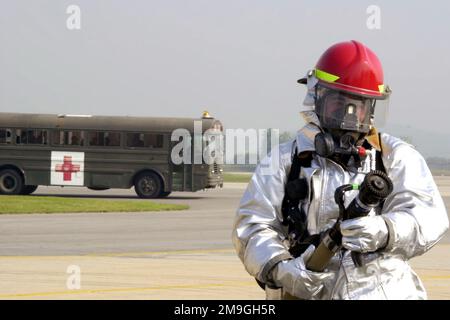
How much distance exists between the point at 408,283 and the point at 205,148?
3035 centimetres

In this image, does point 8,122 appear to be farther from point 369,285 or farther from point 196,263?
point 369,285

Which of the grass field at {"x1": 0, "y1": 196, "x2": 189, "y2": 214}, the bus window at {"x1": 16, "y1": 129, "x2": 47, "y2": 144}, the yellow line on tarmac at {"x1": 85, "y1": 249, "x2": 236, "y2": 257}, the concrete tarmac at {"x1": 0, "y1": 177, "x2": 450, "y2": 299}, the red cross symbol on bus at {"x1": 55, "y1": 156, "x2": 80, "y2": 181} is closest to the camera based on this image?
the concrete tarmac at {"x1": 0, "y1": 177, "x2": 450, "y2": 299}

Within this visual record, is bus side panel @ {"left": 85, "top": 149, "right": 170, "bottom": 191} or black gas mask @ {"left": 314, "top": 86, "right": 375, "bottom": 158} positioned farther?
bus side panel @ {"left": 85, "top": 149, "right": 170, "bottom": 191}

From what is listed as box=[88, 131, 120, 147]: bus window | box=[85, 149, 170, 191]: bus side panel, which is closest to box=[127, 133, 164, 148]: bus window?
box=[85, 149, 170, 191]: bus side panel

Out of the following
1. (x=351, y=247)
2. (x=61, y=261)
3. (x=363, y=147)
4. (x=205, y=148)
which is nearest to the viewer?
(x=351, y=247)

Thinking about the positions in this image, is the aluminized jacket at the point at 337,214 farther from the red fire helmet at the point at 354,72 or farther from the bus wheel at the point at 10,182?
the bus wheel at the point at 10,182

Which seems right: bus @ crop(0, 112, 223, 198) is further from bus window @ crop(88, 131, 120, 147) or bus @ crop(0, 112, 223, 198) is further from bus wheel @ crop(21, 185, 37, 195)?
bus wheel @ crop(21, 185, 37, 195)

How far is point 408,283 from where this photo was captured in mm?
3842

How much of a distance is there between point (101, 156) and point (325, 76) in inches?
1201

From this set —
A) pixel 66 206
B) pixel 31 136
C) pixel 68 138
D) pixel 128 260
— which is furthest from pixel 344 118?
pixel 31 136

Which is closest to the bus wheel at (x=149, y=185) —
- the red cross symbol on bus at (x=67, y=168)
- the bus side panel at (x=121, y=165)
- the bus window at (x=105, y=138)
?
the bus side panel at (x=121, y=165)

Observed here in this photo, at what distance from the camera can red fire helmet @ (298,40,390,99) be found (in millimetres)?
4008

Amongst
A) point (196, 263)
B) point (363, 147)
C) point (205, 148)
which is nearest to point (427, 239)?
point (363, 147)
